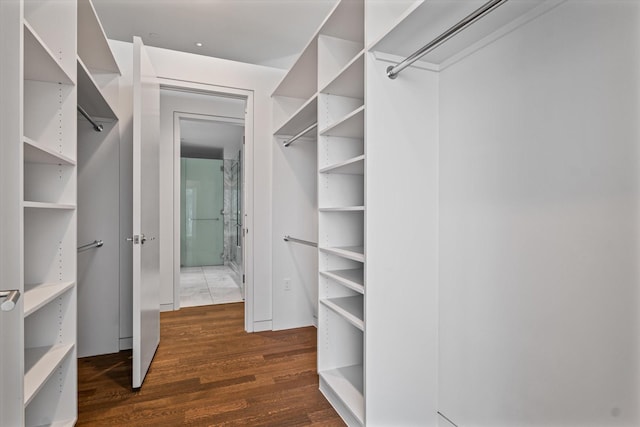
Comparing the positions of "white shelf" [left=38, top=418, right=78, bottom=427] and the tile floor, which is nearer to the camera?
"white shelf" [left=38, top=418, right=78, bottom=427]

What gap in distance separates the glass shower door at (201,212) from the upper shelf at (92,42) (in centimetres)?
347

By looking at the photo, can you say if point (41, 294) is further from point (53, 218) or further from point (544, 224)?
point (544, 224)

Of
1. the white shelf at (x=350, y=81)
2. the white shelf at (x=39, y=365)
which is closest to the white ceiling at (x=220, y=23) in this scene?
the white shelf at (x=350, y=81)

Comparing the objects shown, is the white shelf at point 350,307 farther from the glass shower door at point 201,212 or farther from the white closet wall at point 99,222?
the glass shower door at point 201,212

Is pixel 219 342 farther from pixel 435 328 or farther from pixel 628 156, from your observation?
pixel 628 156

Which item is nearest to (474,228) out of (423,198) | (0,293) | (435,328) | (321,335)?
(423,198)

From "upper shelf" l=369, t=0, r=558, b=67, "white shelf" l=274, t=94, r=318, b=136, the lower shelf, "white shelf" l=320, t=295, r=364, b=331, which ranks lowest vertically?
the lower shelf

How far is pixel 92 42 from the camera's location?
2.14m

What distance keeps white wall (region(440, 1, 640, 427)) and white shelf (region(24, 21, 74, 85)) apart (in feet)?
5.56

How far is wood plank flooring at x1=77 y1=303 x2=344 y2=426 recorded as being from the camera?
1767 mm

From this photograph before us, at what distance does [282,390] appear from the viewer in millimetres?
2039

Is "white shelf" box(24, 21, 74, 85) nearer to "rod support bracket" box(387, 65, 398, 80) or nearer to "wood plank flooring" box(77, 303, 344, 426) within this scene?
"rod support bracket" box(387, 65, 398, 80)

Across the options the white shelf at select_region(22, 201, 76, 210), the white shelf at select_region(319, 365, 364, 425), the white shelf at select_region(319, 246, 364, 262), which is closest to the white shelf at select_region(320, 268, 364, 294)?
the white shelf at select_region(319, 246, 364, 262)

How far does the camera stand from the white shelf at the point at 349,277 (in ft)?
5.53
